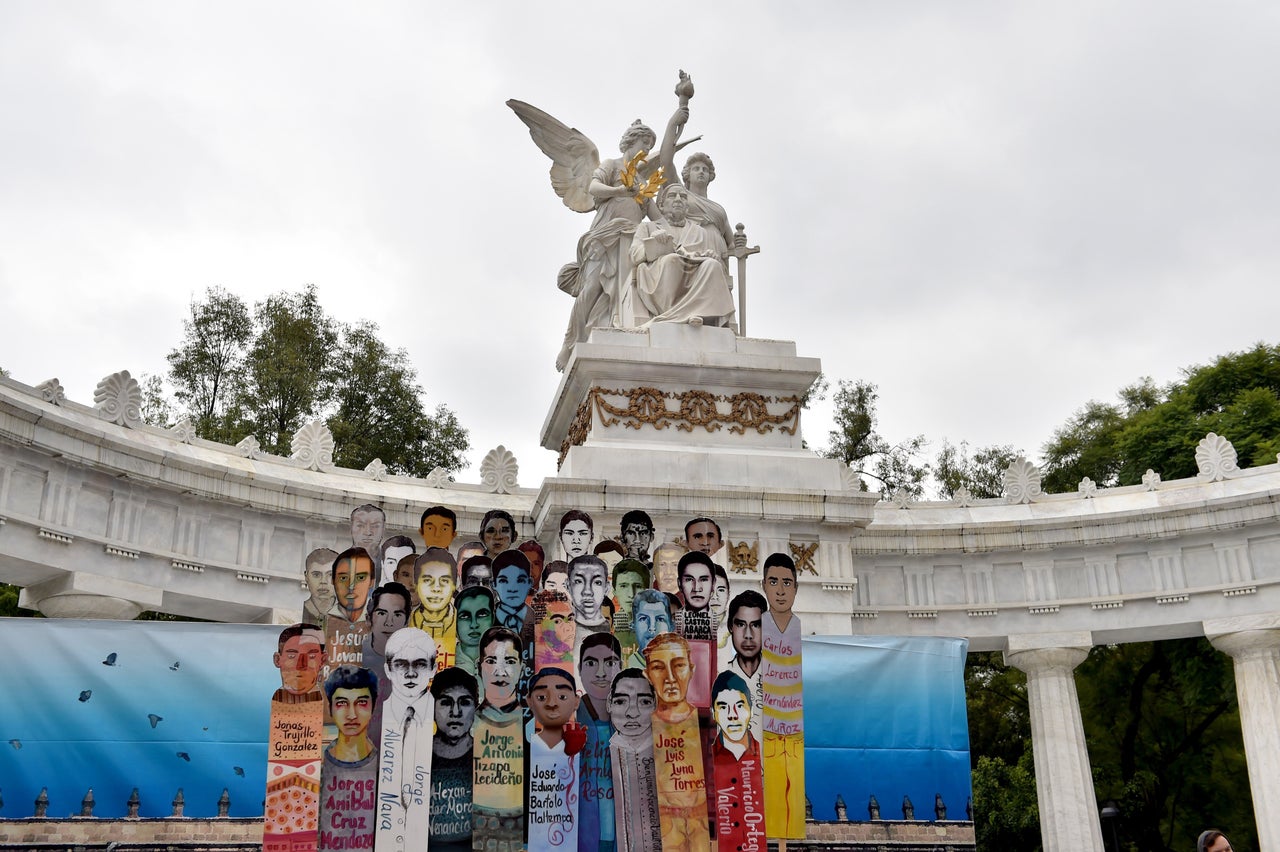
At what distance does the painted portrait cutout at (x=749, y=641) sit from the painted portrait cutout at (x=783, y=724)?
0.20 ft

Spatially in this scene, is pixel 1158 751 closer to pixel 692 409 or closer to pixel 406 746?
pixel 692 409

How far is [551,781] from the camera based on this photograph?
1090cm

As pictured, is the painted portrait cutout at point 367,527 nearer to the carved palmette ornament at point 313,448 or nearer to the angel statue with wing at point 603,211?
the carved palmette ornament at point 313,448

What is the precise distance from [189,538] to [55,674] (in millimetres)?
6887

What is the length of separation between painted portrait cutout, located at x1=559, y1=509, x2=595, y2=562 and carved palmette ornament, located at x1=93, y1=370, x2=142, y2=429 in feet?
32.7

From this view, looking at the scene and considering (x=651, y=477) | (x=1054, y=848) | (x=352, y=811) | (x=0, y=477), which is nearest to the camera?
(x=352, y=811)

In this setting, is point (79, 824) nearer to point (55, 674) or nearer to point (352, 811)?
point (55, 674)

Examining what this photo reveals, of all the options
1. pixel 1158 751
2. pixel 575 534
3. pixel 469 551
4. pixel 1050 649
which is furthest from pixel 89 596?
pixel 1158 751

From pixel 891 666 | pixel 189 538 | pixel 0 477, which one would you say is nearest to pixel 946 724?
pixel 891 666

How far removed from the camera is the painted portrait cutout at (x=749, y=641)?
11930 mm

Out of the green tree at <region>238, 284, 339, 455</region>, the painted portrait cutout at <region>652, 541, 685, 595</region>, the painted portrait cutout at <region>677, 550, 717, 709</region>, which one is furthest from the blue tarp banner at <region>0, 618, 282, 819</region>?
the green tree at <region>238, 284, 339, 455</region>

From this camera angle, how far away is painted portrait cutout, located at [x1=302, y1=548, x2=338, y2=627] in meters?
12.1

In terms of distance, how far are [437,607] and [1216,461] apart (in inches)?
652

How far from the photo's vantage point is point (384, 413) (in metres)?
38.8
